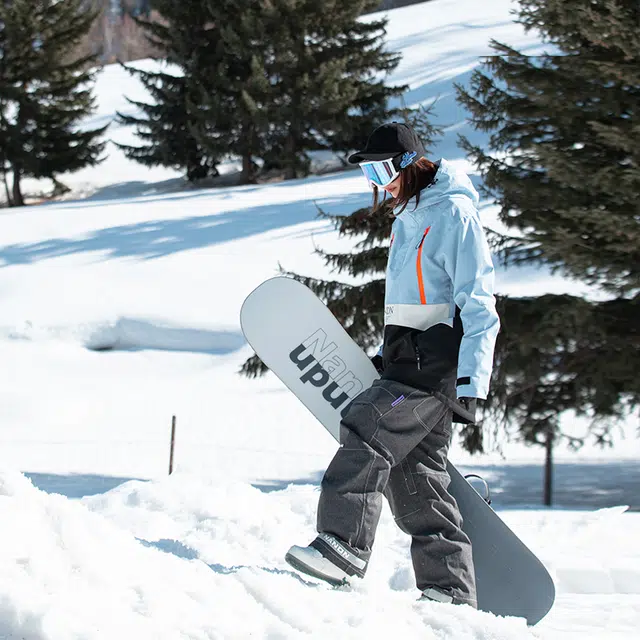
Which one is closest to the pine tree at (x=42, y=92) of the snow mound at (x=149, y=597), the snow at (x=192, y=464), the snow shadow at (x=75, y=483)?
the snow at (x=192, y=464)

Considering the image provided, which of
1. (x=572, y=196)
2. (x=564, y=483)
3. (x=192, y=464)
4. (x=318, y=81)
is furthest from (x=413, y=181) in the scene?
(x=318, y=81)

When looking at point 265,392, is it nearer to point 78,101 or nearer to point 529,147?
point 529,147

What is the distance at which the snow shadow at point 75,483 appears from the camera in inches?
268

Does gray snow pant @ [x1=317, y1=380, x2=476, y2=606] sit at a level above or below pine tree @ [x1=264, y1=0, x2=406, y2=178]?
below

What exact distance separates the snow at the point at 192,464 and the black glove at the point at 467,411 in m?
0.62

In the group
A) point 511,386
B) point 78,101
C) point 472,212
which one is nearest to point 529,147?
point 511,386

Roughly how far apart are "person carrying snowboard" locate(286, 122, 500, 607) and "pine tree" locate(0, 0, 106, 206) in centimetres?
2443

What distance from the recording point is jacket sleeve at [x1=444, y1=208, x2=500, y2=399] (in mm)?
2637

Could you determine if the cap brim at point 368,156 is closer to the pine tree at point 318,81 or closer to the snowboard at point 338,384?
the snowboard at point 338,384

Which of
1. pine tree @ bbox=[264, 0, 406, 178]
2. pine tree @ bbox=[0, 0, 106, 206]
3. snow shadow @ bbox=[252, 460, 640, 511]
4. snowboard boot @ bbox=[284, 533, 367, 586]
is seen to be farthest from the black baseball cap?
pine tree @ bbox=[0, 0, 106, 206]

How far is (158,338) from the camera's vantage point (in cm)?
1245

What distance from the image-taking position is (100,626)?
80.7 inches

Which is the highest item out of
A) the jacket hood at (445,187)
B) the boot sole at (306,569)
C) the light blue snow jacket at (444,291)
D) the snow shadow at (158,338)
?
the jacket hood at (445,187)

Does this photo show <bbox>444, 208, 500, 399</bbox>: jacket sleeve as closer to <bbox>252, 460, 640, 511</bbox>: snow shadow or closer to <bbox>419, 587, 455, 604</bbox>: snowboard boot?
<bbox>419, 587, 455, 604</bbox>: snowboard boot
